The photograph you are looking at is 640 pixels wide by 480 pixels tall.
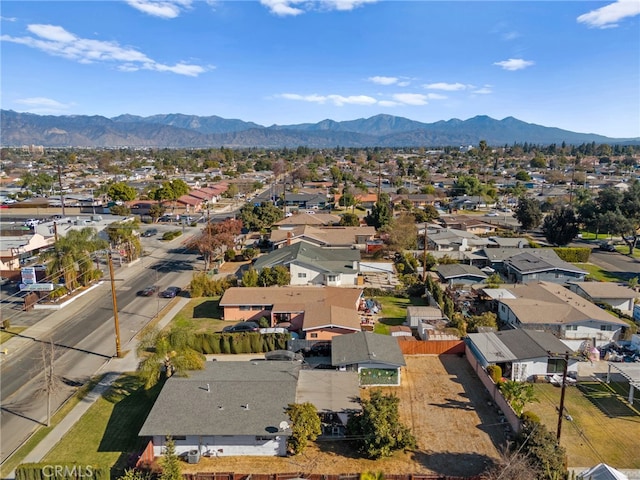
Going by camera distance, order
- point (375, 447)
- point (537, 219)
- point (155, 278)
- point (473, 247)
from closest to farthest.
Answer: point (375, 447) < point (155, 278) < point (473, 247) < point (537, 219)

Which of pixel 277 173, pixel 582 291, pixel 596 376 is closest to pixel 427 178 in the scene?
pixel 277 173

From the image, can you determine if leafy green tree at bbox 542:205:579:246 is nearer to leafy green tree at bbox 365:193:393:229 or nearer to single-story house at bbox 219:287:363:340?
leafy green tree at bbox 365:193:393:229

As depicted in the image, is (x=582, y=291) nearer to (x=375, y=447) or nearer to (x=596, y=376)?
(x=596, y=376)

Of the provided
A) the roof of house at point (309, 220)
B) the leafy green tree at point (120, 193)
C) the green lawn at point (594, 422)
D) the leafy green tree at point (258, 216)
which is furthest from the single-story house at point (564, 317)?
the leafy green tree at point (120, 193)

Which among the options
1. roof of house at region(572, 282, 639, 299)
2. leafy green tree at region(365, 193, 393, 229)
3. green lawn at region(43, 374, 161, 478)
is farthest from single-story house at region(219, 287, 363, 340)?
leafy green tree at region(365, 193, 393, 229)

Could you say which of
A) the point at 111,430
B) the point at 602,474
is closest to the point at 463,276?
the point at 602,474

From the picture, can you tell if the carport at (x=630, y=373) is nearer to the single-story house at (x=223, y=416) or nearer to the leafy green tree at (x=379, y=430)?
the leafy green tree at (x=379, y=430)
